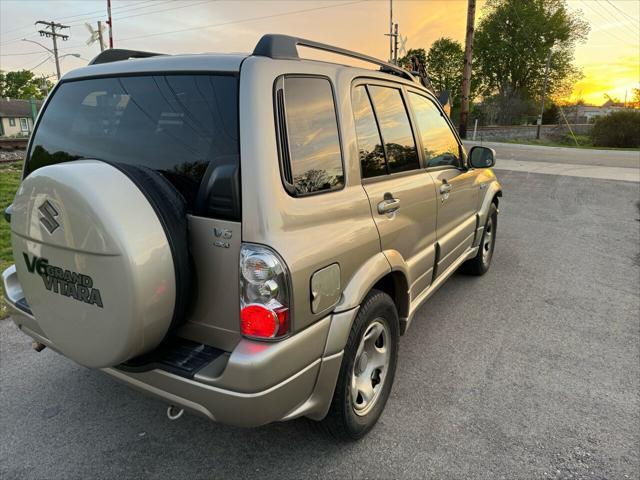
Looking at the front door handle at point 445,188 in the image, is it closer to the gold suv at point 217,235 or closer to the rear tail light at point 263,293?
the gold suv at point 217,235

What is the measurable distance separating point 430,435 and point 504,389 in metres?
0.74

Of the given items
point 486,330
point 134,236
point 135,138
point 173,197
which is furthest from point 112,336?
point 486,330

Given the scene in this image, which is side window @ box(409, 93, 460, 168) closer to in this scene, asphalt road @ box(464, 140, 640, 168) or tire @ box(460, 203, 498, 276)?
tire @ box(460, 203, 498, 276)

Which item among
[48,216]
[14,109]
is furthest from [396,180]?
[14,109]

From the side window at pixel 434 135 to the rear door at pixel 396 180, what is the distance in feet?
0.68

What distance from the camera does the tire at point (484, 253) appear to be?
4.84 metres

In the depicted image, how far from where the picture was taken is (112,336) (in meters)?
1.71

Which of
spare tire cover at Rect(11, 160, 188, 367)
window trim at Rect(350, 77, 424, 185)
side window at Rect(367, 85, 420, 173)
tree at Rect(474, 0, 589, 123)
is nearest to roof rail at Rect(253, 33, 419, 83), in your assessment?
window trim at Rect(350, 77, 424, 185)

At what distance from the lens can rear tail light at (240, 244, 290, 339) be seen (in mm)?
1716

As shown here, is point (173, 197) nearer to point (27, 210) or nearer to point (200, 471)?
point (27, 210)

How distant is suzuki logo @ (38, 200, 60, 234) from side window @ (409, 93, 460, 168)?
7.66 ft

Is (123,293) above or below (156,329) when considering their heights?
above

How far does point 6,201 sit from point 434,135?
24.7ft

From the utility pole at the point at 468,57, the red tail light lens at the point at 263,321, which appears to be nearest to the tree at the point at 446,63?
the utility pole at the point at 468,57
